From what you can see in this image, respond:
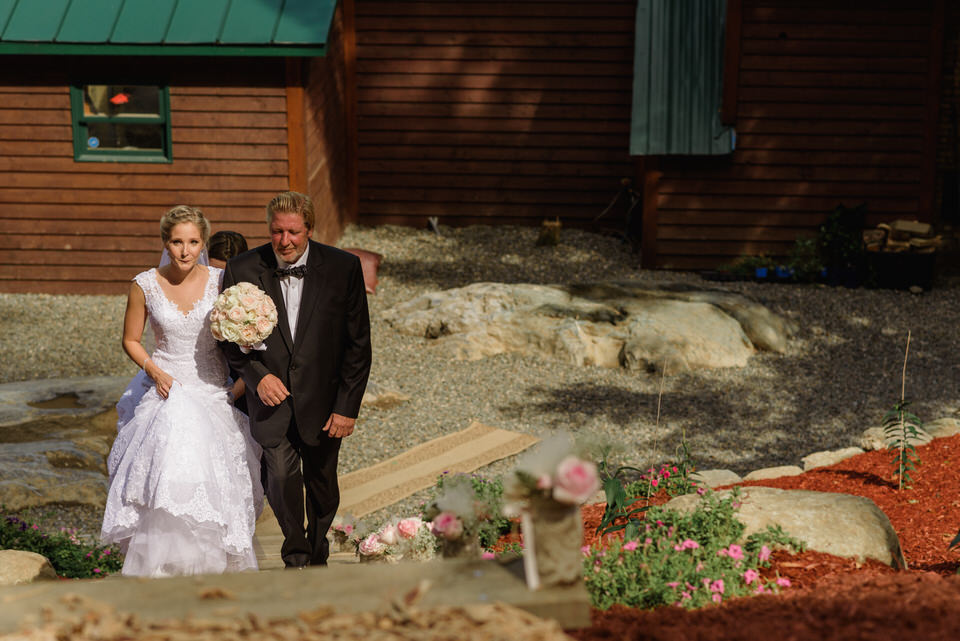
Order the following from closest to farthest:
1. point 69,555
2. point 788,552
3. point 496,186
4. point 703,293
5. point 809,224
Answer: point 788,552 → point 69,555 → point 703,293 → point 809,224 → point 496,186

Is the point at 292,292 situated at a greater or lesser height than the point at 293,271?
lesser

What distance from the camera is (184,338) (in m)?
5.63

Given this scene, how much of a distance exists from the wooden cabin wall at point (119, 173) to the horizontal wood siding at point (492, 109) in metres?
3.19

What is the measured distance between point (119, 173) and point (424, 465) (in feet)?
22.5

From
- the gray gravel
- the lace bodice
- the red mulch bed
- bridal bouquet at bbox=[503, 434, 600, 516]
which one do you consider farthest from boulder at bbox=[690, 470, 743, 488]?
bridal bouquet at bbox=[503, 434, 600, 516]

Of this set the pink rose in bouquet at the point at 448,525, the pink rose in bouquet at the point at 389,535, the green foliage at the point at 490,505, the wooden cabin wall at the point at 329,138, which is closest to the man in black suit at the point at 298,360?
the pink rose in bouquet at the point at 389,535

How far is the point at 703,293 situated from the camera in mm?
12086

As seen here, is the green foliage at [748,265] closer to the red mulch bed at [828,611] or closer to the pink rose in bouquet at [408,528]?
the red mulch bed at [828,611]

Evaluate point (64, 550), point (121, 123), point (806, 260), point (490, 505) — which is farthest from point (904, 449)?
point (121, 123)

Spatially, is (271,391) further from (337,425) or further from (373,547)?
(373,547)

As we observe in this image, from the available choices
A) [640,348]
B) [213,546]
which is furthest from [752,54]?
[213,546]

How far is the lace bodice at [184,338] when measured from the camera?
→ 18.4 feet

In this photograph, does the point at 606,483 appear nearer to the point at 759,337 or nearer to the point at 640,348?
the point at 640,348

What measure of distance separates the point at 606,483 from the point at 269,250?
2.16m
